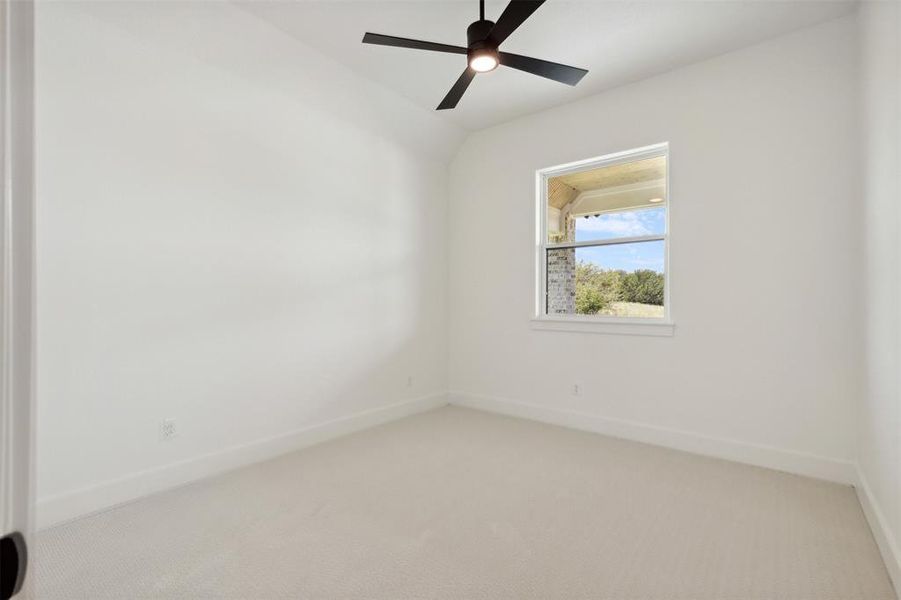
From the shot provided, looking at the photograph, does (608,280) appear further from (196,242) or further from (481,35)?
(196,242)

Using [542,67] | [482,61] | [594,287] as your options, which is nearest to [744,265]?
[594,287]

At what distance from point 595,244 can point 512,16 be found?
2.32 metres

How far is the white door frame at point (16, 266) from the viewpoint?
1.27 feet

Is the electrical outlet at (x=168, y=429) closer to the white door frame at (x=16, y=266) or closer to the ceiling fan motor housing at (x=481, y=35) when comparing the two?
the white door frame at (x=16, y=266)

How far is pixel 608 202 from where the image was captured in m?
3.95

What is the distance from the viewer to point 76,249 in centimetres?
234

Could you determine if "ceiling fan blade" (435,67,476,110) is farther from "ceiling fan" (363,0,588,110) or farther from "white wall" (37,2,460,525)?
"white wall" (37,2,460,525)

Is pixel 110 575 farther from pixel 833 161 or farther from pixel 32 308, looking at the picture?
pixel 833 161

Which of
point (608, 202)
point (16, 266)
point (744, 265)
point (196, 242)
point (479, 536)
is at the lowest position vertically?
point (479, 536)

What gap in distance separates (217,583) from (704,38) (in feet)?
13.7

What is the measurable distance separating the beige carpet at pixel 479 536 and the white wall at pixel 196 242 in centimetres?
45

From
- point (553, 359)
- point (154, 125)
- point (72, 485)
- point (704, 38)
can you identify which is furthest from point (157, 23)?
point (553, 359)

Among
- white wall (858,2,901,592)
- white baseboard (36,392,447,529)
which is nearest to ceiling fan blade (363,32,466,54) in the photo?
white wall (858,2,901,592)

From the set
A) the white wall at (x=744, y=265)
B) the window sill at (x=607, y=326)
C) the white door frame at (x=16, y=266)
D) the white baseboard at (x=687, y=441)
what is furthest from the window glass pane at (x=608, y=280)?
the white door frame at (x=16, y=266)
